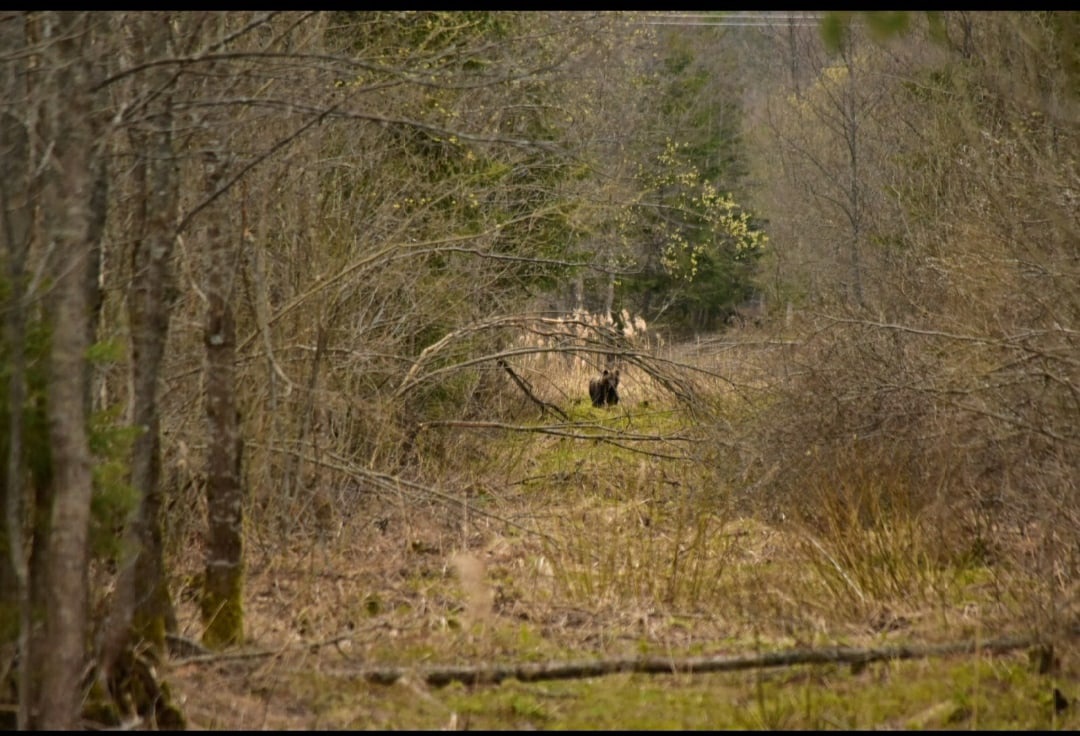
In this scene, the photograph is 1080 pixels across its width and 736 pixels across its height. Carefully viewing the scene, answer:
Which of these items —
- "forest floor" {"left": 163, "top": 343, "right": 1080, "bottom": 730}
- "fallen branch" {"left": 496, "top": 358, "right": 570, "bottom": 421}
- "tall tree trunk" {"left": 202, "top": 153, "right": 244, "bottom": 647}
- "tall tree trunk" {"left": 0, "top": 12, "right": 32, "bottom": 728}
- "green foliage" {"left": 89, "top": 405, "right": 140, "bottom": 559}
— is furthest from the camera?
"fallen branch" {"left": 496, "top": 358, "right": 570, "bottom": 421}

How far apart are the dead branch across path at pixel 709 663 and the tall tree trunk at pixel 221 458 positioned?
1036mm

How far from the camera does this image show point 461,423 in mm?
12578

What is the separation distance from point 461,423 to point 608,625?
5158 millimetres

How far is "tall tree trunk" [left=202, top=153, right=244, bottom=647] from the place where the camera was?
6.74m

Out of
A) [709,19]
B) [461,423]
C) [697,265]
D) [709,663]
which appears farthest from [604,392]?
[697,265]

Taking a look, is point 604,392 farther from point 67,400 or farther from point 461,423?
point 67,400

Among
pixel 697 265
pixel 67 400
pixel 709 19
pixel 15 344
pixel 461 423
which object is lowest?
pixel 461 423

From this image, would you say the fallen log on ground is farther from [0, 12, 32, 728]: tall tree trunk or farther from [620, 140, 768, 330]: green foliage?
[620, 140, 768, 330]: green foliage

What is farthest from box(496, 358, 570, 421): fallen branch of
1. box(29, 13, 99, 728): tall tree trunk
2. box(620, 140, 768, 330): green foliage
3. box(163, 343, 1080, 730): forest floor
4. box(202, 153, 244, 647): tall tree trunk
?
box(620, 140, 768, 330): green foliage

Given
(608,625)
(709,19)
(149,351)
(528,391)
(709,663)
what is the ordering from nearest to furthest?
1. (149,351)
2. (709,663)
3. (608,625)
4. (528,391)
5. (709,19)

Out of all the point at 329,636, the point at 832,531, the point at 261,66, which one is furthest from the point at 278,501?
the point at 832,531

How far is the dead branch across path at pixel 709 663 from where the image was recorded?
634 cm

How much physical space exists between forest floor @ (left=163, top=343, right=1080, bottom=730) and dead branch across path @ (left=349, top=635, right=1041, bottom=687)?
0.10 ft

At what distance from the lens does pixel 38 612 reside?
4.99 meters
